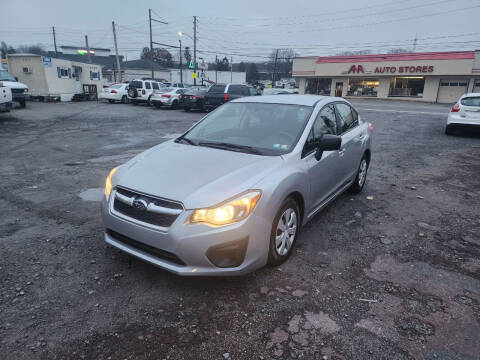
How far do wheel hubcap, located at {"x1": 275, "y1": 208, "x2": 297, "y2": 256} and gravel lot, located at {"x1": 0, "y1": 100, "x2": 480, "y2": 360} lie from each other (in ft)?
0.73

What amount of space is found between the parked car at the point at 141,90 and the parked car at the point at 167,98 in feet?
4.08

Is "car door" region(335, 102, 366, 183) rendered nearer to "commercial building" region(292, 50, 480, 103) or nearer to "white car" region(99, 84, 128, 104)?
"white car" region(99, 84, 128, 104)

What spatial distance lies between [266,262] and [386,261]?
4.71ft

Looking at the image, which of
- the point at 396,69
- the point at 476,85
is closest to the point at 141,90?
the point at 396,69

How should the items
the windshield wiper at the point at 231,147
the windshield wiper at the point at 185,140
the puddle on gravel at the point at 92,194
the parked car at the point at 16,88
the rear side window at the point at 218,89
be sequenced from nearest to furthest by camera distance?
1. the windshield wiper at the point at 231,147
2. the windshield wiper at the point at 185,140
3. the puddle on gravel at the point at 92,194
4. the parked car at the point at 16,88
5. the rear side window at the point at 218,89

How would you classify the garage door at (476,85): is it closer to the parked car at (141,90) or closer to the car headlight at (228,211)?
the parked car at (141,90)

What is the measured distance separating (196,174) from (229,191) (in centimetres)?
42

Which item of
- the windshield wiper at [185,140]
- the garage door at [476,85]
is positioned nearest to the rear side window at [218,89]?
the windshield wiper at [185,140]

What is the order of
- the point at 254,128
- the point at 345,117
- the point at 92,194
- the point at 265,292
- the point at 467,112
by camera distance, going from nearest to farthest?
the point at 265,292
the point at 254,128
the point at 345,117
the point at 92,194
the point at 467,112

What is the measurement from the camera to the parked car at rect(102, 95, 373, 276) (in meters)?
2.69

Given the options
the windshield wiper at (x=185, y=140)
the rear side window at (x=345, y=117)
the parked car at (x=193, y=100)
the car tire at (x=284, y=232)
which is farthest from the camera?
the parked car at (x=193, y=100)

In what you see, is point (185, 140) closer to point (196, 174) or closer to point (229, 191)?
point (196, 174)

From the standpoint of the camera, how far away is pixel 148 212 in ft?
9.20

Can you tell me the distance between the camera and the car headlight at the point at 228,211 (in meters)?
2.67
